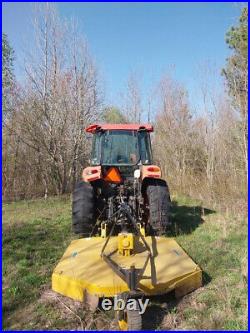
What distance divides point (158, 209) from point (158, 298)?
71.1 inches

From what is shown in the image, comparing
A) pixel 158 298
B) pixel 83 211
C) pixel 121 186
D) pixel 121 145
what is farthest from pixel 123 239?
pixel 121 145

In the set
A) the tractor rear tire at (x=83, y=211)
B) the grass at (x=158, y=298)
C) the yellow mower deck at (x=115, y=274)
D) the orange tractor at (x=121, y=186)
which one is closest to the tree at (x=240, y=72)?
the grass at (x=158, y=298)

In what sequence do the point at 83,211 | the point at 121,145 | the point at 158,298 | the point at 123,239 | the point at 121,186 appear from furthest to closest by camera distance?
the point at 121,145 → the point at 121,186 → the point at 83,211 → the point at 123,239 → the point at 158,298

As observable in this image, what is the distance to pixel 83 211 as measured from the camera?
514 cm

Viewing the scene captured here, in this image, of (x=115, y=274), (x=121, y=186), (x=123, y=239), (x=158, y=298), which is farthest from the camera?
(x=121, y=186)

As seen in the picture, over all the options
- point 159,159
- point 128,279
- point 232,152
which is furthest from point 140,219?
point 159,159

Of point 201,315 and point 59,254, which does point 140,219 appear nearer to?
point 59,254

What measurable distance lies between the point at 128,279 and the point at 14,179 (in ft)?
40.2

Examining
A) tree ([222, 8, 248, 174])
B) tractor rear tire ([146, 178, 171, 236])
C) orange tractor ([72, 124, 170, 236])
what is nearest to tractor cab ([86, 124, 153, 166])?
orange tractor ([72, 124, 170, 236])

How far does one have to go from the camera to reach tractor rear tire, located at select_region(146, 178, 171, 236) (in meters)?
5.16

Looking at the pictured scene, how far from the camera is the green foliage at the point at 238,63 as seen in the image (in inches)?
394

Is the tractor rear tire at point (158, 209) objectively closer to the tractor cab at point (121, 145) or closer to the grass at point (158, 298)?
the grass at point (158, 298)

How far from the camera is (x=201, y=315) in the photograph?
3107 millimetres

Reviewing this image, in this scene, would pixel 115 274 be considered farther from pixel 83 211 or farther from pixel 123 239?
pixel 83 211
